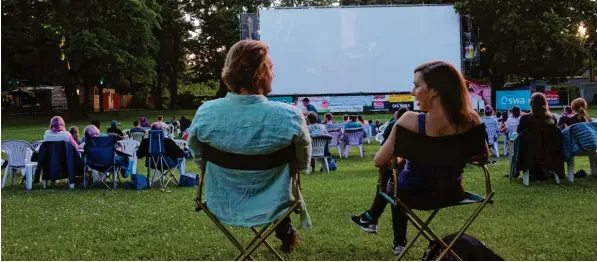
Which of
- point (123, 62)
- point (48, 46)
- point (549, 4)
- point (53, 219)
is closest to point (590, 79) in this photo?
point (549, 4)

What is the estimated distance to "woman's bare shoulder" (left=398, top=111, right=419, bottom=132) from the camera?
10.6 feet

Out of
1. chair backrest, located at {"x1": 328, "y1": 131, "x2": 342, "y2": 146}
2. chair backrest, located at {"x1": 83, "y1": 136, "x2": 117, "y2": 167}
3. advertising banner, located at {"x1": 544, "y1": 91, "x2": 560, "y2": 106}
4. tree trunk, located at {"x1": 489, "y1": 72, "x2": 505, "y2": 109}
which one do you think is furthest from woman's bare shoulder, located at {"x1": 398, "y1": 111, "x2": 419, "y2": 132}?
tree trunk, located at {"x1": 489, "y1": 72, "x2": 505, "y2": 109}

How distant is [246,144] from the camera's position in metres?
3.22

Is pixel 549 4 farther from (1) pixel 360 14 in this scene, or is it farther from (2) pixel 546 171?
(2) pixel 546 171

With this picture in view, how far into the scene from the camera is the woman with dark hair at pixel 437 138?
10.6 feet

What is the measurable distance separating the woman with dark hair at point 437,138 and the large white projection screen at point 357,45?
24678 mm

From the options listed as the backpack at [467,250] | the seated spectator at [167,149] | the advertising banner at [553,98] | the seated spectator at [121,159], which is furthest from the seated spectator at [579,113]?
the advertising banner at [553,98]

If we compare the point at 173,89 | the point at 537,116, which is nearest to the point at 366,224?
the point at 537,116

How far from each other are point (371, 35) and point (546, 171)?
2089cm

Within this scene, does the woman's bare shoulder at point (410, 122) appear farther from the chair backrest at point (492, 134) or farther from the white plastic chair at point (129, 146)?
the chair backrest at point (492, 134)

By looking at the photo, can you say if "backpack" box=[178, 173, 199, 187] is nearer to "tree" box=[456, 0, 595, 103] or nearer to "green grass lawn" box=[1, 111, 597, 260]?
"green grass lawn" box=[1, 111, 597, 260]

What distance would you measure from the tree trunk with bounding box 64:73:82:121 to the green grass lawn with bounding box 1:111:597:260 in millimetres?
27038

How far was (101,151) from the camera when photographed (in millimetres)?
8641

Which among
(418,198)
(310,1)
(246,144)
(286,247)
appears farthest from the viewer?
(310,1)
